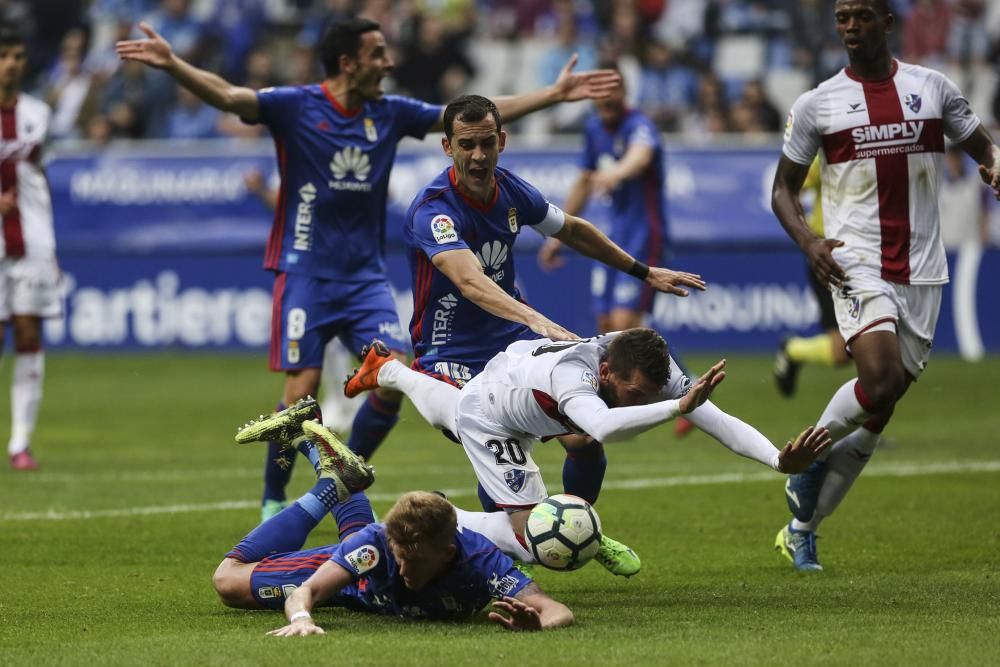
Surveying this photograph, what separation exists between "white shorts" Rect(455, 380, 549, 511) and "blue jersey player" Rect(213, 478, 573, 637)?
0.45 meters

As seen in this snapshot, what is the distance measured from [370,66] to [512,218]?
77.6 inches

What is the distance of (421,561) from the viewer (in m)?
6.61

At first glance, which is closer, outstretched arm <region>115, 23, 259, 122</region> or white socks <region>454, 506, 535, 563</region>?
white socks <region>454, 506, 535, 563</region>

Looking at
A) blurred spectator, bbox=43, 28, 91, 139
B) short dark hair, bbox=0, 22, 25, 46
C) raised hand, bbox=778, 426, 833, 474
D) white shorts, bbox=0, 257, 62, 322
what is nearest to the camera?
raised hand, bbox=778, 426, 833, 474

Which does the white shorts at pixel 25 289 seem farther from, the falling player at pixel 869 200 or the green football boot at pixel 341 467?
the falling player at pixel 869 200

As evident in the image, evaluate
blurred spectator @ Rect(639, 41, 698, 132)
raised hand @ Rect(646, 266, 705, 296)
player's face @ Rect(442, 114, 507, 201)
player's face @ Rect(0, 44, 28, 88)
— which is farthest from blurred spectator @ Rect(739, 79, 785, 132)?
player's face @ Rect(442, 114, 507, 201)

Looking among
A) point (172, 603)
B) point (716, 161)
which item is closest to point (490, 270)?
point (172, 603)

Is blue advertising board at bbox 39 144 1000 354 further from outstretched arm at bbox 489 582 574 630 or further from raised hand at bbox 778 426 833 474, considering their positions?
raised hand at bbox 778 426 833 474

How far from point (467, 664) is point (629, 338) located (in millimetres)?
1604

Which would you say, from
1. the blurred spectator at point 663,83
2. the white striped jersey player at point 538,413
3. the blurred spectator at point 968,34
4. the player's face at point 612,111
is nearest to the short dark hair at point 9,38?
the player's face at point 612,111

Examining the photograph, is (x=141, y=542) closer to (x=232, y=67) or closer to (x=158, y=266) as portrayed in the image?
(x=158, y=266)

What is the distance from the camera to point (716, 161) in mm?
20984

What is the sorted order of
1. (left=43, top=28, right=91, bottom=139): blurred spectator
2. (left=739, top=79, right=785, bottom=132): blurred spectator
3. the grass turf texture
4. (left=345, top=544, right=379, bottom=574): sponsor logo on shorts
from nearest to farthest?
the grass turf texture
(left=345, top=544, right=379, bottom=574): sponsor logo on shorts
(left=739, top=79, right=785, bottom=132): blurred spectator
(left=43, top=28, right=91, bottom=139): blurred spectator

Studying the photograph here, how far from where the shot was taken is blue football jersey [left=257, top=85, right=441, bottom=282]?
982 cm
